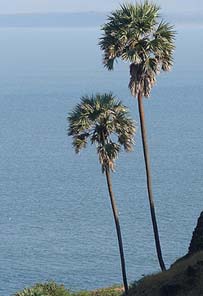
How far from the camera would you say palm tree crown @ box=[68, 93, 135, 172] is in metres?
33.2

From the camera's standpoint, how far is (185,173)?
297ft

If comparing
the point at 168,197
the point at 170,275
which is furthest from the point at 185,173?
the point at 170,275

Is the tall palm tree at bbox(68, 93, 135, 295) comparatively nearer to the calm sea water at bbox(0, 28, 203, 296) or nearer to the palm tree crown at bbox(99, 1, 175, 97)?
the palm tree crown at bbox(99, 1, 175, 97)

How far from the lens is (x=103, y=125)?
3347cm

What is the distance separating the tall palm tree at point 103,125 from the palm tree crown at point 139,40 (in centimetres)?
102

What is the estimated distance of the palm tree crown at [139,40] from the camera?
32.9m

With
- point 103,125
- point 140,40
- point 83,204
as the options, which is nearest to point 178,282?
point 103,125

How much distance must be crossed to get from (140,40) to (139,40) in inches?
1.3

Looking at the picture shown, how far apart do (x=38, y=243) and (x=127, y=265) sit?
10175 mm

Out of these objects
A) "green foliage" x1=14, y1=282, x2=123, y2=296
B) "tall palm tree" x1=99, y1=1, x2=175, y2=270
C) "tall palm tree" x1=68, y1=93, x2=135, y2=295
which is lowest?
→ "green foliage" x1=14, y1=282, x2=123, y2=296

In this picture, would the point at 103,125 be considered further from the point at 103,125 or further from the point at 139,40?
the point at 139,40

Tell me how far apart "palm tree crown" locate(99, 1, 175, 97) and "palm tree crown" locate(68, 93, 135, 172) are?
1.03m

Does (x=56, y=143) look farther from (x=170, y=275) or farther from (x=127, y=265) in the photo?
(x=170, y=275)

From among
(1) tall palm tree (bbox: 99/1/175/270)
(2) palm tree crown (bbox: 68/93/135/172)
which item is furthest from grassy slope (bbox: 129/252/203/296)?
(2) palm tree crown (bbox: 68/93/135/172)
